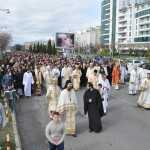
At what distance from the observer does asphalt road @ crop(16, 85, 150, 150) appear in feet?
29.7

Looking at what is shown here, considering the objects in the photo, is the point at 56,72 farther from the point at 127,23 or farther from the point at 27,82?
the point at 127,23

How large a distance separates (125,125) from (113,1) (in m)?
119

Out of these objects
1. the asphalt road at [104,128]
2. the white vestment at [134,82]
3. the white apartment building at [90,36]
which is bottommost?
the asphalt road at [104,128]

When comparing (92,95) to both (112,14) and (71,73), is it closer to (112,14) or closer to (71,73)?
(71,73)

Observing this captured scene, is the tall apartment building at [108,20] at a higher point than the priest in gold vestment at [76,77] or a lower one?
higher

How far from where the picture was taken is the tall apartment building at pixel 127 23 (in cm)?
9881

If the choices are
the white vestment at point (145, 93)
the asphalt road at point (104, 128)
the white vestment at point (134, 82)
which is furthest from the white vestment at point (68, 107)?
the white vestment at point (134, 82)

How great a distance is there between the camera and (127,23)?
113 m

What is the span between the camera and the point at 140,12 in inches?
4060

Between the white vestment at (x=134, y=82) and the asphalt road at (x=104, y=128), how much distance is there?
7.55 feet

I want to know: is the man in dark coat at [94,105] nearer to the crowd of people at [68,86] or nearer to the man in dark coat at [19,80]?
the crowd of people at [68,86]

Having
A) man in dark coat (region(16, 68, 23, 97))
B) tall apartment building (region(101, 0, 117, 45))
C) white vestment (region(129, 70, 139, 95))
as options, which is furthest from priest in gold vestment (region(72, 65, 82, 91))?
tall apartment building (region(101, 0, 117, 45))

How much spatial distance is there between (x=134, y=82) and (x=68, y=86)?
932 centimetres

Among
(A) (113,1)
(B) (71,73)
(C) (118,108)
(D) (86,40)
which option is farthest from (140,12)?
(C) (118,108)
